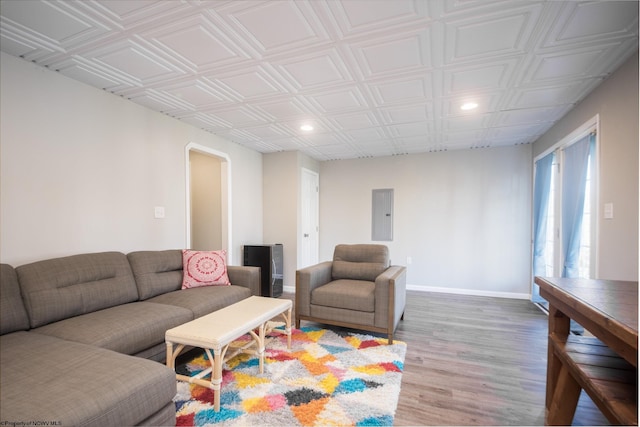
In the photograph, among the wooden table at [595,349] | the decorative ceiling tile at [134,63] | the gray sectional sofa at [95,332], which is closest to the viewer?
the wooden table at [595,349]

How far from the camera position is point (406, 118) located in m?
3.22

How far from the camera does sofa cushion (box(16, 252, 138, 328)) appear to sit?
1.83 m

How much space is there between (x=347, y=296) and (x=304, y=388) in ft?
3.45

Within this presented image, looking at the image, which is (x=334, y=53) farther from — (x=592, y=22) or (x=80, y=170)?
(x=80, y=170)

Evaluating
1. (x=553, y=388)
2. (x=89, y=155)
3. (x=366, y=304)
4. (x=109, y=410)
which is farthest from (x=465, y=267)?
(x=89, y=155)

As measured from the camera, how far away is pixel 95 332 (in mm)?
1722

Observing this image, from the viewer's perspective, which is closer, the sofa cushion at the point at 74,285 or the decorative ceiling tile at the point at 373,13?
the decorative ceiling tile at the point at 373,13

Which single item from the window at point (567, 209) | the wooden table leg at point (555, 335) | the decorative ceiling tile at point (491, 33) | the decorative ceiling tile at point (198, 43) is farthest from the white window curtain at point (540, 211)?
the decorative ceiling tile at point (198, 43)

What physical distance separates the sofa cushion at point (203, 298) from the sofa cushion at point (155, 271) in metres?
0.09

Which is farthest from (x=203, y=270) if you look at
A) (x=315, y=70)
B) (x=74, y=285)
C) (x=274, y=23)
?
(x=274, y=23)

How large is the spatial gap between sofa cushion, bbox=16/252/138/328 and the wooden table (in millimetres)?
2871

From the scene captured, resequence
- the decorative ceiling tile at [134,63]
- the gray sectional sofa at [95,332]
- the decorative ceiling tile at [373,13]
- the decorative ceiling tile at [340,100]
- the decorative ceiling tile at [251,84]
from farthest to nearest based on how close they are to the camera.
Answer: the decorative ceiling tile at [340,100], the decorative ceiling tile at [251,84], the decorative ceiling tile at [134,63], the decorative ceiling tile at [373,13], the gray sectional sofa at [95,332]

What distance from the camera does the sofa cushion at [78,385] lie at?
102 cm

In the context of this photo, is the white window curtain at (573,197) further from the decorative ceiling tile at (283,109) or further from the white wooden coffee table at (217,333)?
the white wooden coffee table at (217,333)
